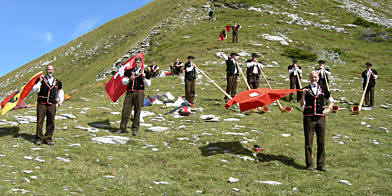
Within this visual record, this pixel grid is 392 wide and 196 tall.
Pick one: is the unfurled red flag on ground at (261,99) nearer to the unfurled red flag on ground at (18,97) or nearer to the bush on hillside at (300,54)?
the unfurled red flag on ground at (18,97)

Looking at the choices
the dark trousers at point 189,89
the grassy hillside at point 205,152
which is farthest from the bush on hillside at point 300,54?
the dark trousers at point 189,89

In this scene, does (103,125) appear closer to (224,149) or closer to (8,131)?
(8,131)

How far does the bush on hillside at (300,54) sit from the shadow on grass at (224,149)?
2805cm

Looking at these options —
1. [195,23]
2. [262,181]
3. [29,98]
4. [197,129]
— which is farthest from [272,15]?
[262,181]

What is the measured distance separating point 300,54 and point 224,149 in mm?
29580

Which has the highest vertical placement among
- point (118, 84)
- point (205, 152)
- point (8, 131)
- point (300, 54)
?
point (300, 54)

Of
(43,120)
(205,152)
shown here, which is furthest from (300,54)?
(43,120)

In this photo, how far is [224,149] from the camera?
10344 mm

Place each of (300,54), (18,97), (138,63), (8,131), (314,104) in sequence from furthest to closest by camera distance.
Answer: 1. (300,54)
2. (138,63)
3. (18,97)
4. (8,131)
5. (314,104)

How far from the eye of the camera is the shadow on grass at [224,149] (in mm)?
10040

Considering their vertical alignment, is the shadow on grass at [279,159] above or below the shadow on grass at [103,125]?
below

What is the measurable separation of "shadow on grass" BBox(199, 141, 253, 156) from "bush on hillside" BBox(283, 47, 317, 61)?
92.0ft

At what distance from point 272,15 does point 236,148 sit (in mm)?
49965

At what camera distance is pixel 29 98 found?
39.3 metres
